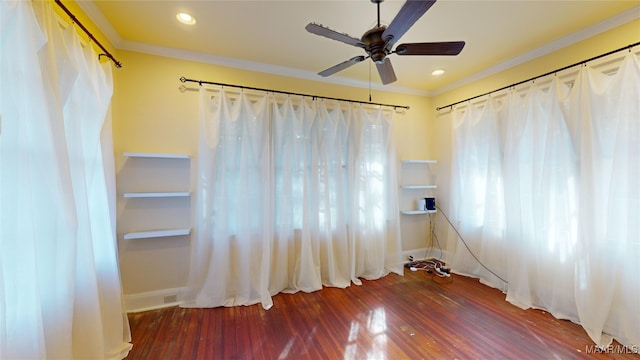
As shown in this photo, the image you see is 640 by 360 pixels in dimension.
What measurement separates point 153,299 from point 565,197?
14.0ft

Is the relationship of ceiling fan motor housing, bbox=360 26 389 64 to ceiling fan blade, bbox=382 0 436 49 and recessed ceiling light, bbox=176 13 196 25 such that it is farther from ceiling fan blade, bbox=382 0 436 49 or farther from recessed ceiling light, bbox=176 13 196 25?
recessed ceiling light, bbox=176 13 196 25

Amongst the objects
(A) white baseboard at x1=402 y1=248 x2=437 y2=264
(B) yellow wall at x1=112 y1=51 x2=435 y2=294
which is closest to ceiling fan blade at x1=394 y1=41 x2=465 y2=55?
(B) yellow wall at x1=112 y1=51 x2=435 y2=294

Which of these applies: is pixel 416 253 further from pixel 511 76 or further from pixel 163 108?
pixel 163 108

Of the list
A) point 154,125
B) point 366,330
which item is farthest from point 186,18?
point 366,330

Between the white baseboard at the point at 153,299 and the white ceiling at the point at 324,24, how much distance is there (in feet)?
8.43

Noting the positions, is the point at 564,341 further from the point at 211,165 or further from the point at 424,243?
the point at 211,165

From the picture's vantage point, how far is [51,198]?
1.30m

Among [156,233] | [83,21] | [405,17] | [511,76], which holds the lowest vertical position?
[156,233]

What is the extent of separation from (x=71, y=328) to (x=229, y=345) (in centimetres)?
103

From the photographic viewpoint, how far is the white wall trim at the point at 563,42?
204 cm

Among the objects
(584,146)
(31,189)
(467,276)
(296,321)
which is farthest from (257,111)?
(467,276)

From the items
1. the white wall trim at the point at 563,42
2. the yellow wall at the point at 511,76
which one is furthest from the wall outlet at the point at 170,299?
the white wall trim at the point at 563,42

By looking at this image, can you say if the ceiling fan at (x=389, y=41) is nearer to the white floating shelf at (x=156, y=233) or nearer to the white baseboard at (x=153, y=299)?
the white floating shelf at (x=156, y=233)

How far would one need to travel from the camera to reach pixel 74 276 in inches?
56.1
